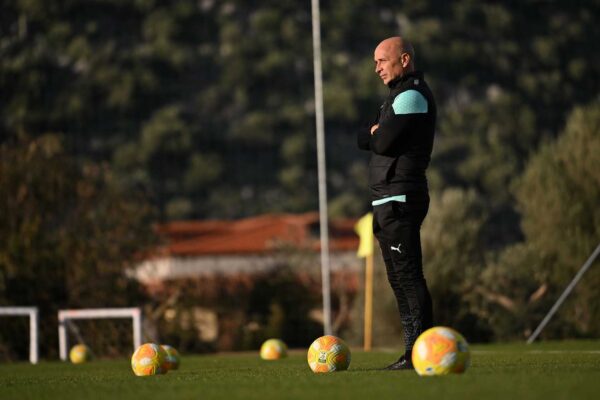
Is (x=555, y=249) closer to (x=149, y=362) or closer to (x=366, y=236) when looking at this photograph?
(x=366, y=236)

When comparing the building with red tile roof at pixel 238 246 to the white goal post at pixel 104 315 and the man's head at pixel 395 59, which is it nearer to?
the white goal post at pixel 104 315

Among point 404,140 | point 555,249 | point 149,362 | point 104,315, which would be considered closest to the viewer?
point 404,140

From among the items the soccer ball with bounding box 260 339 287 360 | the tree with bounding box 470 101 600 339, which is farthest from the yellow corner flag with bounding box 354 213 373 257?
the soccer ball with bounding box 260 339 287 360

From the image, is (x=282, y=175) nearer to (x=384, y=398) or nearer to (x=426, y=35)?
(x=426, y=35)

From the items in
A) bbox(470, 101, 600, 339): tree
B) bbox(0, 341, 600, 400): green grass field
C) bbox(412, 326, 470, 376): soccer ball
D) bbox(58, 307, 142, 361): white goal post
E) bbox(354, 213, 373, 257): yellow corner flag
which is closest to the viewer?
bbox(0, 341, 600, 400): green grass field

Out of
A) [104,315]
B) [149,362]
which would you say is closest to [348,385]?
[149,362]

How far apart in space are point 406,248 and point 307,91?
209ft

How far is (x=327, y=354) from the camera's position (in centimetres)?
861

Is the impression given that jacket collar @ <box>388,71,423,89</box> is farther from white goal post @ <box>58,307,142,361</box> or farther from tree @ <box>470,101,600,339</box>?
tree @ <box>470,101,600,339</box>

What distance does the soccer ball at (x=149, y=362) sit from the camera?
30.5ft

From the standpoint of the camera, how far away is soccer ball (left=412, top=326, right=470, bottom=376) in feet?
23.3

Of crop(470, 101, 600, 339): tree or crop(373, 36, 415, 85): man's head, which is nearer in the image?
crop(373, 36, 415, 85): man's head

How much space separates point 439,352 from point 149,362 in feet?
9.40

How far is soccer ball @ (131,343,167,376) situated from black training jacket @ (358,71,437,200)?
204cm
